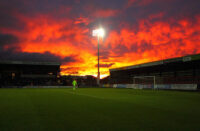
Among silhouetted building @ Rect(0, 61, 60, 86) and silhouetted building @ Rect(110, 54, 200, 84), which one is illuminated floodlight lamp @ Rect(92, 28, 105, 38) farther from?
silhouetted building @ Rect(0, 61, 60, 86)

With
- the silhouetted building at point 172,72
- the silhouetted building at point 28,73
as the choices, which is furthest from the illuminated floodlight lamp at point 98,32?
the silhouetted building at point 28,73

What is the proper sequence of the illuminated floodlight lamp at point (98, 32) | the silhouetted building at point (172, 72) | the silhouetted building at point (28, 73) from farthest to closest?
the silhouetted building at point (28, 73) < the illuminated floodlight lamp at point (98, 32) < the silhouetted building at point (172, 72)

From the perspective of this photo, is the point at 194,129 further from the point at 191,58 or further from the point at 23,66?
the point at 23,66

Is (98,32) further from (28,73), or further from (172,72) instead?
(28,73)

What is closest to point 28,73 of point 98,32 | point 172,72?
point 98,32

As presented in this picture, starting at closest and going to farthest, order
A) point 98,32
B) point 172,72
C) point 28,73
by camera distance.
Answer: point 98,32 → point 172,72 → point 28,73

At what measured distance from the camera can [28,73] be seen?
239 ft

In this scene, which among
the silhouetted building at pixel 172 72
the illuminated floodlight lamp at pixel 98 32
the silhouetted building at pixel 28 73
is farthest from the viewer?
the silhouetted building at pixel 28 73

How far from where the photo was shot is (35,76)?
7344 cm

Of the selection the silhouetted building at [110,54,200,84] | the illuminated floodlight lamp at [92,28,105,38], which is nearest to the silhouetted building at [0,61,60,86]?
the illuminated floodlight lamp at [92,28,105,38]

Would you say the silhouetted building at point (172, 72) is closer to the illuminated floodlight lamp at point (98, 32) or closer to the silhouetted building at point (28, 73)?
the illuminated floodlight lamp at point (98, 32)

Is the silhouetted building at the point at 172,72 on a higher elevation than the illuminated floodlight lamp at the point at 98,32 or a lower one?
lower

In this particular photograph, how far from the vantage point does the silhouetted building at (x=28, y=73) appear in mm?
66688

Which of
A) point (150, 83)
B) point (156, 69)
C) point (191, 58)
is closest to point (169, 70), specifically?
point (156, 69)
